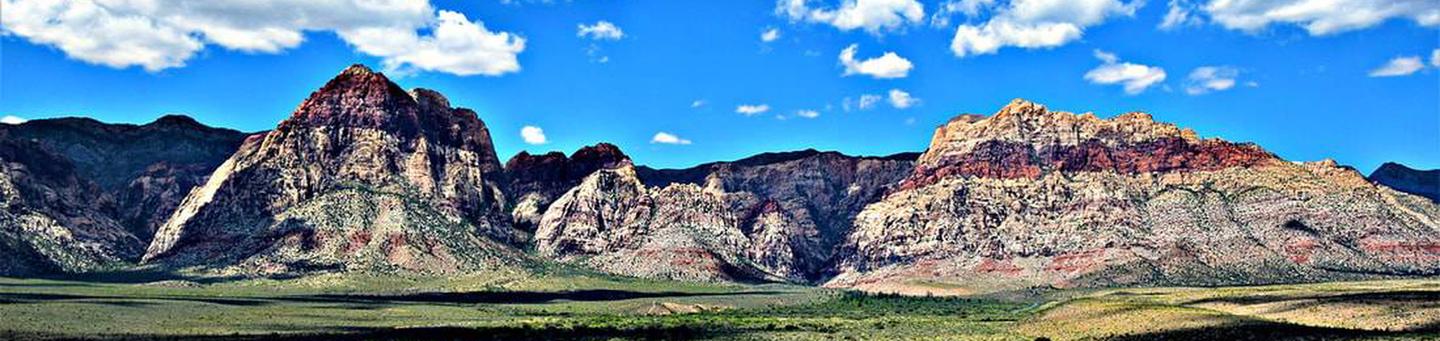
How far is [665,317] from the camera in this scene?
163m

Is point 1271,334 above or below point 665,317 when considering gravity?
below

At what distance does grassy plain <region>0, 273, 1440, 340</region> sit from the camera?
114188 millimetres

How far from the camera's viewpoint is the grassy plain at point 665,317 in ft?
375

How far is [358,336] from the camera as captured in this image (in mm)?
118500

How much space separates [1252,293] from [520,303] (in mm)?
100396

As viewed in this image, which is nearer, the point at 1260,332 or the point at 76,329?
the point at 1260,332

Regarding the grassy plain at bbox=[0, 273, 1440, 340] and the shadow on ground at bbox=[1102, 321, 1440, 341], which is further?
the grassy plain at bbox=[0, 273, 1440, 340]

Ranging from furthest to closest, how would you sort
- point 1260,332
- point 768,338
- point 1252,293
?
point 1252,293
point 768,338
point 1260,332

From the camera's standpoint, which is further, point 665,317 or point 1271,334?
point 665,317

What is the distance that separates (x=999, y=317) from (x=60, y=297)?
114m

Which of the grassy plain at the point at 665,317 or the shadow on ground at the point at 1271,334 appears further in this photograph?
the grassy plain at the point at 665,317

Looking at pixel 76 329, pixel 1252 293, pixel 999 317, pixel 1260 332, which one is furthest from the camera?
pixel 1252 293

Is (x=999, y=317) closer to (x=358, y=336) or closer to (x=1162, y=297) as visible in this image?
(x=1162, y=297)

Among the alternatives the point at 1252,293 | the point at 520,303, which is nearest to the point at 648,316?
the point at 520,303
